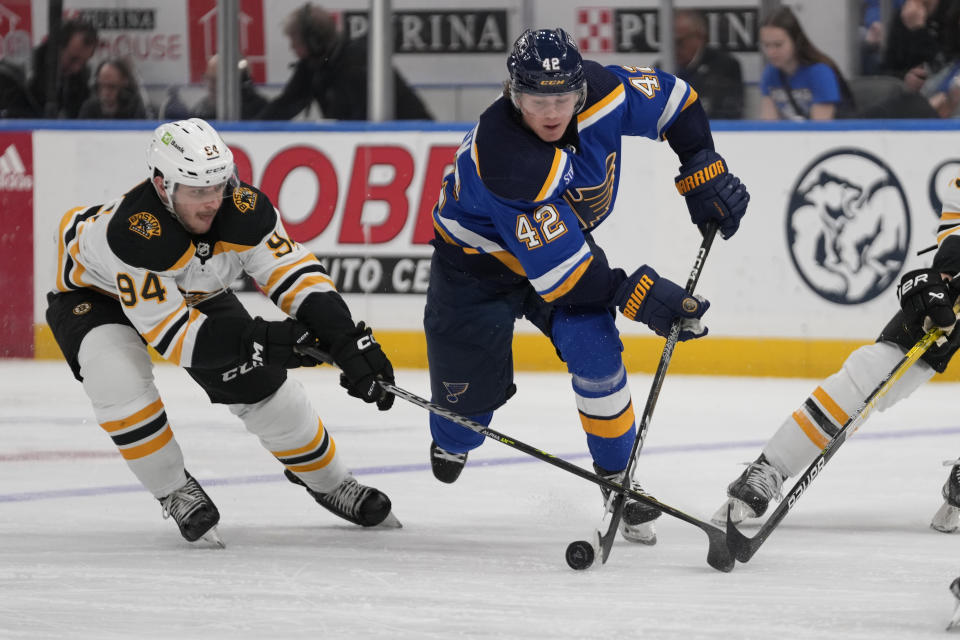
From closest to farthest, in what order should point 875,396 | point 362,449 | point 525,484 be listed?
point 875,396 → point 525,484 → point 362,449

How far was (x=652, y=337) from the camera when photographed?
6.37 m

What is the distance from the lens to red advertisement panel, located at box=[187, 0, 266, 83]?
6.95 meters

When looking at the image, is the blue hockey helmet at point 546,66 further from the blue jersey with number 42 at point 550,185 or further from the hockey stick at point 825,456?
the hockey stick at point 825,456

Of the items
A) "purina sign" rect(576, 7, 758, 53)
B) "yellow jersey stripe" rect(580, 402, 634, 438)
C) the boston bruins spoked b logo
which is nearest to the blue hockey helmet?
"yellow jersey stripe" rect(580, 402, 634, 438)

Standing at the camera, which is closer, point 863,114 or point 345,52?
point 863,114

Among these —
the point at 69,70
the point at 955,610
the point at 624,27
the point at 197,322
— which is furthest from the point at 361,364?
the point at 69,70

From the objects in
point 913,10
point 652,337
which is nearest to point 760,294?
point 652,337

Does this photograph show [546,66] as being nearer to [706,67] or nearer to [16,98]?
[706,67]

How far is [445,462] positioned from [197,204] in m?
1.04

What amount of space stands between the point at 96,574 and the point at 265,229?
837 mm

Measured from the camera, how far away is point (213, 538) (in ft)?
11.3

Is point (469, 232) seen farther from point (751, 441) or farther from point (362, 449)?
point (751, 441)

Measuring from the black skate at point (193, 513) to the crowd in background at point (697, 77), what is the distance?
3469 mm

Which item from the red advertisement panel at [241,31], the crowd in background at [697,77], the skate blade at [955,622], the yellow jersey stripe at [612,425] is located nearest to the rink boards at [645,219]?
the crowd in background at [697,77]
